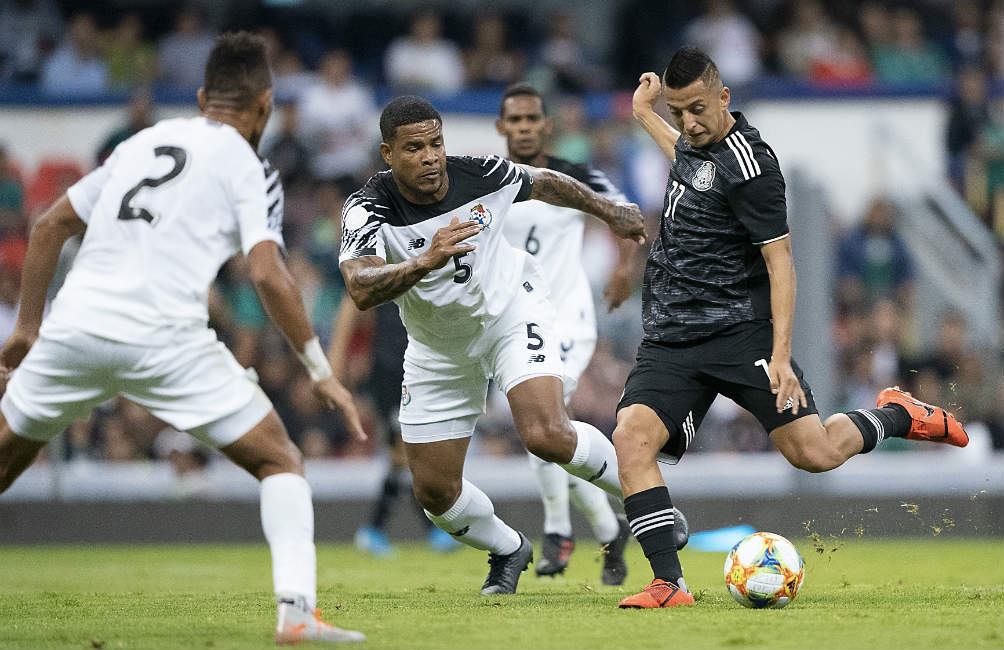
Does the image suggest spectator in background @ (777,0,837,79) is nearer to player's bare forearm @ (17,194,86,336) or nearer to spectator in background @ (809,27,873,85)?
spectator in background @ (809,27,873,85)

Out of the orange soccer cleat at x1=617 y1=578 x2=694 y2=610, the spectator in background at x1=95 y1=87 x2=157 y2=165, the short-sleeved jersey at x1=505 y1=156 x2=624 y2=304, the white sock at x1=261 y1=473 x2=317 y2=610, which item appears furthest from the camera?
the spectator in background at x1=95 y1=87 x2=157 y2=165

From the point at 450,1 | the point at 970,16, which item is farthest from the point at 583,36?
the point at 970,16

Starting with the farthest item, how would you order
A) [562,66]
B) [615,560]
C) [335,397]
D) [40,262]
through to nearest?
[562,66] → [615,560] → [40,262] → [335,397]

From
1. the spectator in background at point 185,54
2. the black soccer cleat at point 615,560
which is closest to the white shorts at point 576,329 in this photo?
the black soccer cleat at point 615,560

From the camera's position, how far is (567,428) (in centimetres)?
685

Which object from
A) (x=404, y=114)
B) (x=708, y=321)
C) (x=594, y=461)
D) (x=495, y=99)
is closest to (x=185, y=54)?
(x=495, y=99)

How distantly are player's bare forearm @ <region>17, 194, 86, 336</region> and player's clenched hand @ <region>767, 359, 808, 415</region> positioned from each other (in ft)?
10.3

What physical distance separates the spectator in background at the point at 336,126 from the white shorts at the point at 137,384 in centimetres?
1003

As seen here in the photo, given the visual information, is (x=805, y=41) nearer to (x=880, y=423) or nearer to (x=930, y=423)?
(x=930, y=423)

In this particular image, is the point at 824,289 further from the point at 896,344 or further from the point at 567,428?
the point at 567,428

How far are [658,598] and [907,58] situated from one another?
13.2m

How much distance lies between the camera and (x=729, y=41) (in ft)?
57.8

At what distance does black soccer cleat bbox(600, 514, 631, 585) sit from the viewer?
813 cm

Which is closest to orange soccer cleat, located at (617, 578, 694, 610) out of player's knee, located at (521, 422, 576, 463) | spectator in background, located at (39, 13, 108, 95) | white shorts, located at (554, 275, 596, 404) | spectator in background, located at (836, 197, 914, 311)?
player's knee, located at (521, 422, 576, 463)
